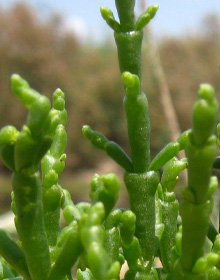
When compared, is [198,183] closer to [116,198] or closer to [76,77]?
[116,198]

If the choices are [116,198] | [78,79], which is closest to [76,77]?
[78,79]

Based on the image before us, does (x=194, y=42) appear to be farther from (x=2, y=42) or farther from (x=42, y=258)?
(x=42, y=258)

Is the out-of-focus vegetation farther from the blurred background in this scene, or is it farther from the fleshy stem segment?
the fleshy stem segment

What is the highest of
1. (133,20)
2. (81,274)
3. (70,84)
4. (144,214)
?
(70,84)

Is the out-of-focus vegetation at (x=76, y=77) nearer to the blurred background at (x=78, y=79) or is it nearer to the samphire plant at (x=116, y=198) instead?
the blurred background at (x=78, y=79)

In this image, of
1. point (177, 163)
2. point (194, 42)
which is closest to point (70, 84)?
point (194, 42)
